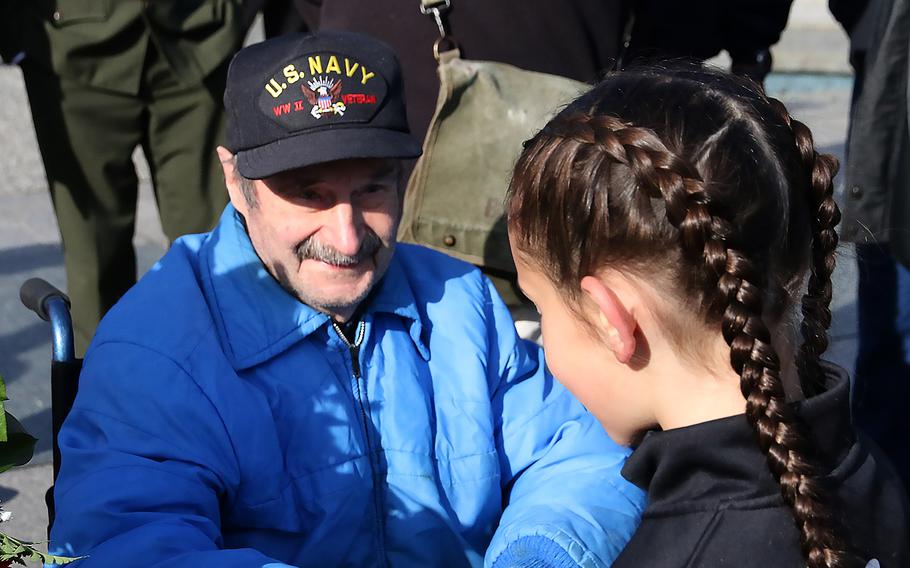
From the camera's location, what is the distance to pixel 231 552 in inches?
70.4

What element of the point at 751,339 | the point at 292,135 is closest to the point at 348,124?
the point at 292,135

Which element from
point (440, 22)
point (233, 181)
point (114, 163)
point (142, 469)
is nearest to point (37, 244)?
point (114, 163)

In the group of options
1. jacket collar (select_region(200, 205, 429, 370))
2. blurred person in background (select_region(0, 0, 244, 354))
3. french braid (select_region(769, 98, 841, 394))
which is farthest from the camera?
blurred person in background (select_region(0, 0, 244, 354))

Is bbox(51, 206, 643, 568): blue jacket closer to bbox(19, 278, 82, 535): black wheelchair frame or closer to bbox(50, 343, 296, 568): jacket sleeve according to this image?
bbox(50, 343, 296, 568): jacket sleeve

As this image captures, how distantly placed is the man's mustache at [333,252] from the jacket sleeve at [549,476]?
299 mm

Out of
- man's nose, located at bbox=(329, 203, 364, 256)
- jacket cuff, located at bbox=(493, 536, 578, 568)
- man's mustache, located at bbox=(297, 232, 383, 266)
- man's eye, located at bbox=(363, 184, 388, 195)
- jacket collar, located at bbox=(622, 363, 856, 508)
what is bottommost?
jacket cuff, located at bbox=(493, 536, 578, 568)

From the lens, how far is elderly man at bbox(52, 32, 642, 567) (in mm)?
1940

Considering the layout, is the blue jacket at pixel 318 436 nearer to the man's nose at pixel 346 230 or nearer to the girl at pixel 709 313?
the man's nose at pixel 346 230

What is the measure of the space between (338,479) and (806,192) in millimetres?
947

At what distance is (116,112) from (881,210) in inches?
88.1

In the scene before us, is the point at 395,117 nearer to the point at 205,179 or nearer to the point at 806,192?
the point at 806,192

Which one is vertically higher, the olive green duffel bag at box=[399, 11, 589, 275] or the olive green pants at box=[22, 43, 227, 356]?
the olive green duffel bag at box=[399, 11, 589, 275]

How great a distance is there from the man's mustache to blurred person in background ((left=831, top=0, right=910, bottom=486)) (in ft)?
4.02

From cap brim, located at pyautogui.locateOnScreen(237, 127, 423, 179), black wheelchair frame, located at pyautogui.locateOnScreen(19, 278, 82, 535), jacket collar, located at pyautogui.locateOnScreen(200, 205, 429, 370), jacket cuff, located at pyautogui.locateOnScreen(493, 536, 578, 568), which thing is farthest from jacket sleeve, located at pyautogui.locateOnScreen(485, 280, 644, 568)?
black wheelchair frame, located at pyautogui.locateOnScreen(19, 278, 82, 535)
